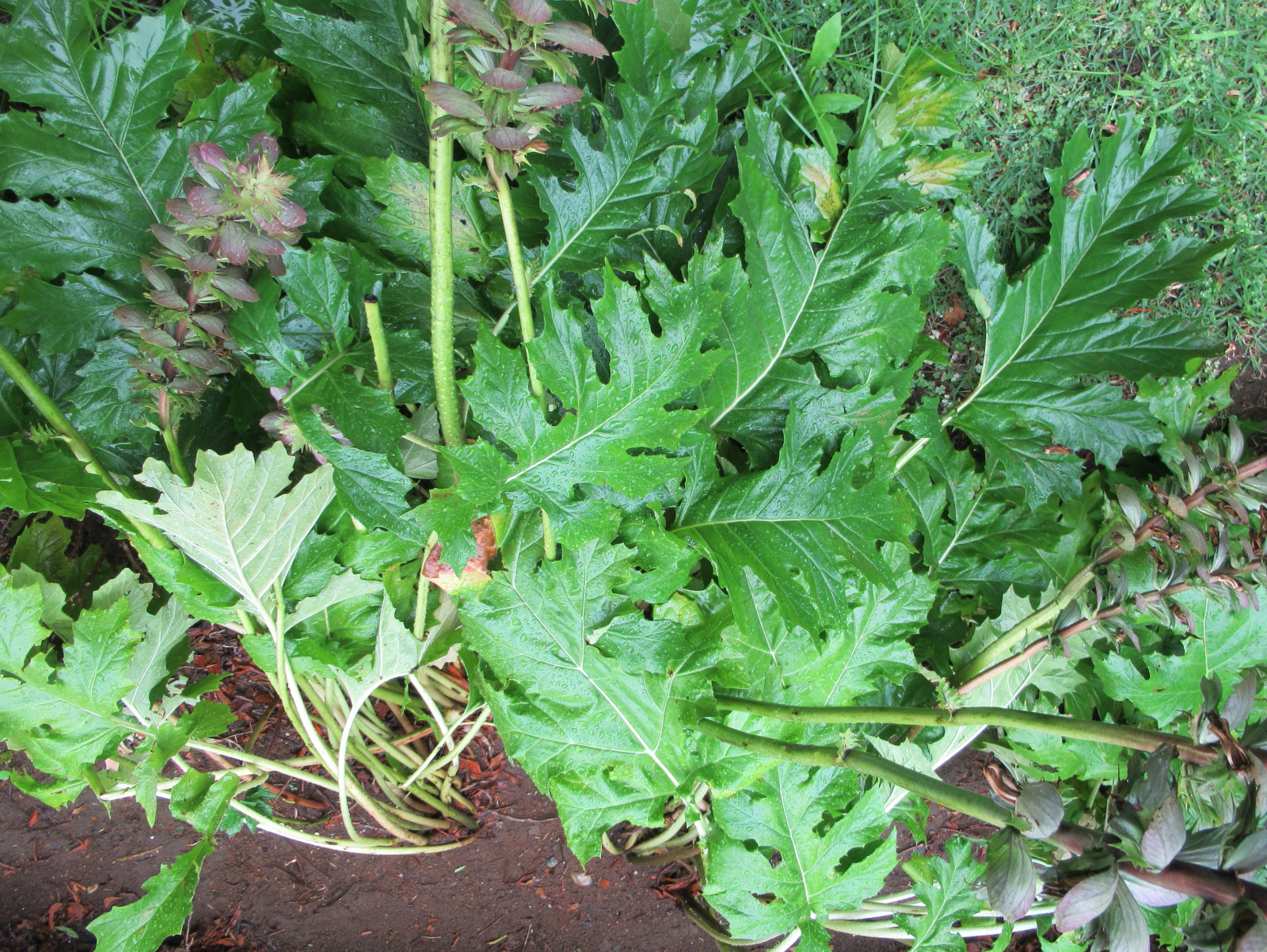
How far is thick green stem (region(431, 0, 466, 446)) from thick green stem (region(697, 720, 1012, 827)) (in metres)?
0.62

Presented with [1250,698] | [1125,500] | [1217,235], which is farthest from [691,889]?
[1217,235]

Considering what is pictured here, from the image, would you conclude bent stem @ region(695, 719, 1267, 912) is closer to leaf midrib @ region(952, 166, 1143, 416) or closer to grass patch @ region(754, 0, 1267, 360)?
leaf midrib @ region(952, 166, 1143, 416)

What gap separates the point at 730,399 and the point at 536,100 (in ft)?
2.02

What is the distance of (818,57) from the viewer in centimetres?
148

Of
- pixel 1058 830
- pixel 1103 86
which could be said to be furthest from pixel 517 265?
pixel 1103 86

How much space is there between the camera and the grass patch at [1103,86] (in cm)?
172

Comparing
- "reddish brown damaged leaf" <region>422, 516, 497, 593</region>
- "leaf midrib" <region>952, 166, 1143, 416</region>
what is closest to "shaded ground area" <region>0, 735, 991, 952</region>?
"reddish brown damaged leaf" <region>422, 516, 497, 593</region>

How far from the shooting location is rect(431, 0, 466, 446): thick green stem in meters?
0.86

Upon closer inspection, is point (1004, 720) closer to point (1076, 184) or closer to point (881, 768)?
point (881, 768)

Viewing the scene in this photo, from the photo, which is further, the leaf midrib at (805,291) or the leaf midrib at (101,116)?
the leaf midrib at (805,291)

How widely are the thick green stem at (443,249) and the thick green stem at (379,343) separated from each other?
100 mm

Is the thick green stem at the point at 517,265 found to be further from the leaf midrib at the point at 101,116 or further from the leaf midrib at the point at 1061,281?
the leaf midrib at the point at 1061,281

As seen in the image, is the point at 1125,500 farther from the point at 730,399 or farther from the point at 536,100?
the point at 536,100

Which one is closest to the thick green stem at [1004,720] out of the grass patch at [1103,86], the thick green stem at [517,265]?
the thick green stem at [517,265]
